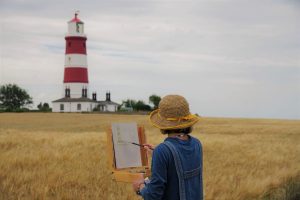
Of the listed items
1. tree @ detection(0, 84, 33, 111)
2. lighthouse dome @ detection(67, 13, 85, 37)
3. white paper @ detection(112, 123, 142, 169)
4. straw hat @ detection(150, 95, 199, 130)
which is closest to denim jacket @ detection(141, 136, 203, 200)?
straw hat @ detection(150, 95, 199, 130)

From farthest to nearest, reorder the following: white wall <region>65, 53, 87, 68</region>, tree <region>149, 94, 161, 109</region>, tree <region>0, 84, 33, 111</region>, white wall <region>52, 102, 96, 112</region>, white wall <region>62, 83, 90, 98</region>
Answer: tree <region>0, 84, 33, 111</region> < tree <region>149, 94, 161, 109</region> < white wall <region>52, 102, 96, 112</region> < white wall <region>65, 53, 87, 68</region> < white wall <region>62, 83, 90, 98</region>

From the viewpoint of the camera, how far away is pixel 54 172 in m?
9.13

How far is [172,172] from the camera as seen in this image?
4.48 metres

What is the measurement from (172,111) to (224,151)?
11.5m

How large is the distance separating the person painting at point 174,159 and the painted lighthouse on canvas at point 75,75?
265ft

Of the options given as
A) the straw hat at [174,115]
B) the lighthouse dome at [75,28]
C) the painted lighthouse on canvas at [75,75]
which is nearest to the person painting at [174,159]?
the straw hat at [174,115]

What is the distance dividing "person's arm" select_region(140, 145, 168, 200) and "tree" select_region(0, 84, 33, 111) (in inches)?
4168

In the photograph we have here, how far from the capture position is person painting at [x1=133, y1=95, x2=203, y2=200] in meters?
4.44

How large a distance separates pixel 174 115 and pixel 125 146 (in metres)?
1.17

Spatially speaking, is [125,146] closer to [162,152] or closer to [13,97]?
[162,152]

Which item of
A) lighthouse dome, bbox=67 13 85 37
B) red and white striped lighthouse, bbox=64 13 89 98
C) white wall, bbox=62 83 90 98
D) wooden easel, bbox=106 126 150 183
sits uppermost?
Answer: lighthouse dome, bbox=67 13 85 37

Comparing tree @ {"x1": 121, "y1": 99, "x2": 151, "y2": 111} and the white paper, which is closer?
the white paper

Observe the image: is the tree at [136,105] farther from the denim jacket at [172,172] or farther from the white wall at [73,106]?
the denim jacket at [172,172]

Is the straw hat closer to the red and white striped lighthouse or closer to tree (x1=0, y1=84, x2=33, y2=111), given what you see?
the red and white striped lighthouse
